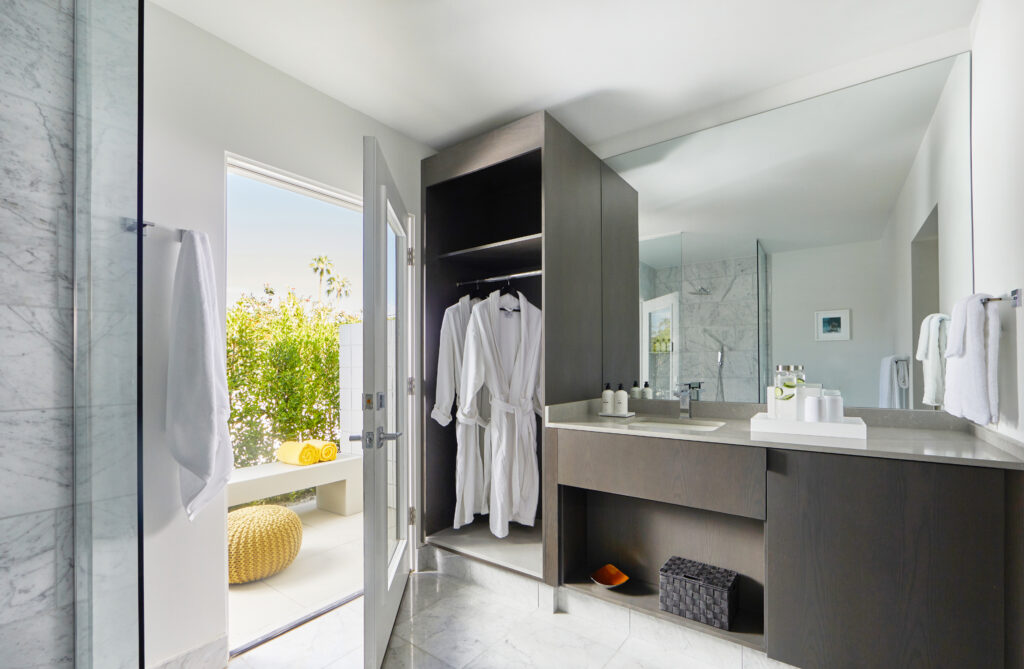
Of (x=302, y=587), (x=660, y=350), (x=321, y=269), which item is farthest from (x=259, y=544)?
(x=660, y=350)

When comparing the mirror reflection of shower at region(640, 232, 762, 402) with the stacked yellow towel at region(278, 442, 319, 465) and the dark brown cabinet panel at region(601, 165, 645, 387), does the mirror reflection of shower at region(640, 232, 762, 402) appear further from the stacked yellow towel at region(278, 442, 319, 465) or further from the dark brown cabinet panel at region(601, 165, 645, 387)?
the stacked yellow towel at region(278, 442, 319, 465)

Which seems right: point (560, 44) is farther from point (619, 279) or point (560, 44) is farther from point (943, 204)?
point (943, 204)

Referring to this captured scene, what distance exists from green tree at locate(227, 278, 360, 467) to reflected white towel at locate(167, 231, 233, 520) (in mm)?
1928

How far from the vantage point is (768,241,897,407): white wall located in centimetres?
197

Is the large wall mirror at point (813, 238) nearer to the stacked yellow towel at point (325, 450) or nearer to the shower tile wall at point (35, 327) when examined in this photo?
the shower tile wall at point (35, 327)

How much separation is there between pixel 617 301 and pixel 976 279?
143cm

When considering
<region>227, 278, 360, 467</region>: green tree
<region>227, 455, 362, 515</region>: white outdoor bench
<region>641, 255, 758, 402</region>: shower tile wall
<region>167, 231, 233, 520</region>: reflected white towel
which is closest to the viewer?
<region>167, 231, 233, 520</region>: reflected white towel

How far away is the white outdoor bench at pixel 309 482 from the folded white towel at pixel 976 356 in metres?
3.32

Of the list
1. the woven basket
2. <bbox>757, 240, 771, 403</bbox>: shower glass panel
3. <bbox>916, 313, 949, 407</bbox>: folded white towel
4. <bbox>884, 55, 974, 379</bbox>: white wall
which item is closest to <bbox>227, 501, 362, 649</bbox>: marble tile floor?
the woven basket

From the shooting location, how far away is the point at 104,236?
92cm

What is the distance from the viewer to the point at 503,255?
2783 mm

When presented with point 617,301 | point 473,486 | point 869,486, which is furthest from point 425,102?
point 869,486

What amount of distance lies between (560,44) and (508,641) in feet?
8.16

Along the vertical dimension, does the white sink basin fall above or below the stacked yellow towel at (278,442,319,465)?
above
